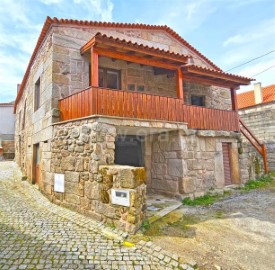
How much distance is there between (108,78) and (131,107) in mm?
2544

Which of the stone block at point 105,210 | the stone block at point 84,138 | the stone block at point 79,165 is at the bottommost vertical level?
the stone block at point 105,210

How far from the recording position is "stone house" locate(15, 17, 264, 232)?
4.88m

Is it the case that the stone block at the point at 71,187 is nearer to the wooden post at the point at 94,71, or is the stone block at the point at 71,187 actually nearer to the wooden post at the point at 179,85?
the wooden post at the point at 94,71

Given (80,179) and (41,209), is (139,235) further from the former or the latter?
(41,209)

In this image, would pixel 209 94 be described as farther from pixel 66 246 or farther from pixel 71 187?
pixel 66 246

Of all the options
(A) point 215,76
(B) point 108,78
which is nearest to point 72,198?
(B) point 108,78

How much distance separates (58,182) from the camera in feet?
19.0

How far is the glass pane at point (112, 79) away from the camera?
7685mm

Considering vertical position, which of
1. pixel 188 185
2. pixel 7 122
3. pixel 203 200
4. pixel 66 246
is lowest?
pixel 203 200

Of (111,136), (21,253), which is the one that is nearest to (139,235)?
(21,253)

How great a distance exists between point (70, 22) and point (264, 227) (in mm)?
8226

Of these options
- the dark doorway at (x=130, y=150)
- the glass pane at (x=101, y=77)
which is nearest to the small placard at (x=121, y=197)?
the dark doorway at (x=130, y=150)

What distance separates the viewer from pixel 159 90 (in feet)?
28.6

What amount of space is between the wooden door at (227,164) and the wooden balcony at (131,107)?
1.32 meters
